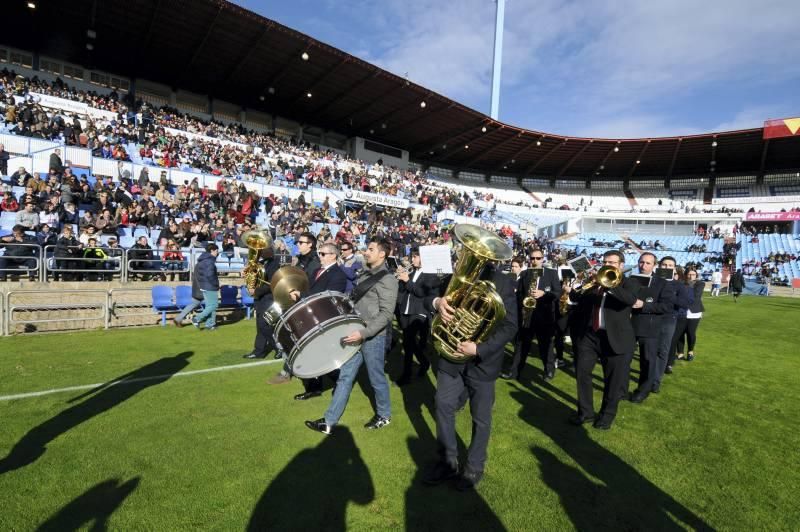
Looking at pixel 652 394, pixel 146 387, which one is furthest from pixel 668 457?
pixel 146 387

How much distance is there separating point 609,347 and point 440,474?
2.63 m

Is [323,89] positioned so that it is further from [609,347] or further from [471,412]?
[471,412]

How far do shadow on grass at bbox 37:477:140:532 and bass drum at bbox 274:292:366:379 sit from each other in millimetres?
1556

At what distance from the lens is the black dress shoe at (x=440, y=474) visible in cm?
340

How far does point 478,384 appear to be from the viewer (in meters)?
3.38

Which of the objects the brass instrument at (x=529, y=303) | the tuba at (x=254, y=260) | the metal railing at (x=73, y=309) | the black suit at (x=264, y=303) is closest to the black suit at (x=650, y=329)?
the brass instrument at (x=529, y=303)

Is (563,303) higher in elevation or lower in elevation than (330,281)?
lower

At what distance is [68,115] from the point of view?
1973cm

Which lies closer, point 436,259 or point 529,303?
point 436,259

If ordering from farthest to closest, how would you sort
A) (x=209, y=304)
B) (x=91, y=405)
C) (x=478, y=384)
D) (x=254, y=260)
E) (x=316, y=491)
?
(x=209, y=304) → (x=254, y=260) → (x=91, y=405) → (x=478, y=384) → (x=316, y=491)

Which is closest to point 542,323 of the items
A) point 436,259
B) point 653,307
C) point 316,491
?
point 653,307

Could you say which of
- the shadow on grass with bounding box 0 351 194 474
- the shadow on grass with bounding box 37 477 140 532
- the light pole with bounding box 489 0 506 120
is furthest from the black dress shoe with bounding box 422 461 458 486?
the light pole with bounding box 489 0 506 120

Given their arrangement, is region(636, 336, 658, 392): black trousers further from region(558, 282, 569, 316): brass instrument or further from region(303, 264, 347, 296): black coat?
region(303, 264, 347, 296): black coat

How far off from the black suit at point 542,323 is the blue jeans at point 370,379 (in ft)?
9.99
